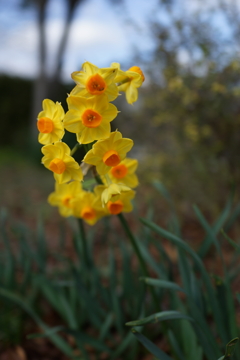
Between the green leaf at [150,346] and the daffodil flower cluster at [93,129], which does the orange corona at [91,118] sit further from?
the green leaf at [150,346]

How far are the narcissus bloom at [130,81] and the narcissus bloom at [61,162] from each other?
25cm

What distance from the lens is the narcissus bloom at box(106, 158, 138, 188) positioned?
A: 104 cm

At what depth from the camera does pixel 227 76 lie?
2.65 m

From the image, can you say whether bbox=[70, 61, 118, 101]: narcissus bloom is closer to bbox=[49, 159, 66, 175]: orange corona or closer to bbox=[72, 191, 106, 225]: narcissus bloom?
bbox=[49, 159, 66, 175]: orange corona

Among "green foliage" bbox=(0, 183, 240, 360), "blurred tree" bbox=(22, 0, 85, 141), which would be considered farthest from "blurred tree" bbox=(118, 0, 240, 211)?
"blurred tree" bbox=(22, 0, 85, 141)

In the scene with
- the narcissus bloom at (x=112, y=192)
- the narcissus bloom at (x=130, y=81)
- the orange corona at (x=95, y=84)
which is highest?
the narcissus bloom at (x=130, y=81)

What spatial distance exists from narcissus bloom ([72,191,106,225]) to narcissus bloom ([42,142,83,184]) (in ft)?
0.51

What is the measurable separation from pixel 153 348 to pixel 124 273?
59 cm

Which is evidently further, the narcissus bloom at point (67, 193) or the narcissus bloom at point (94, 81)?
the narcissus bloom at point (67, 193)

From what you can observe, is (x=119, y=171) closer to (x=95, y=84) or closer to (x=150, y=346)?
(x=95, y=84)

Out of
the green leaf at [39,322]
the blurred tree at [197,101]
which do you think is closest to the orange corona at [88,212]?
the green leaf at [39,322]

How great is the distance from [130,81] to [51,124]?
0.27m

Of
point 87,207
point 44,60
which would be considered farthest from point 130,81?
point 44,60

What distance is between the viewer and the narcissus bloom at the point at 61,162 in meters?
0.91
